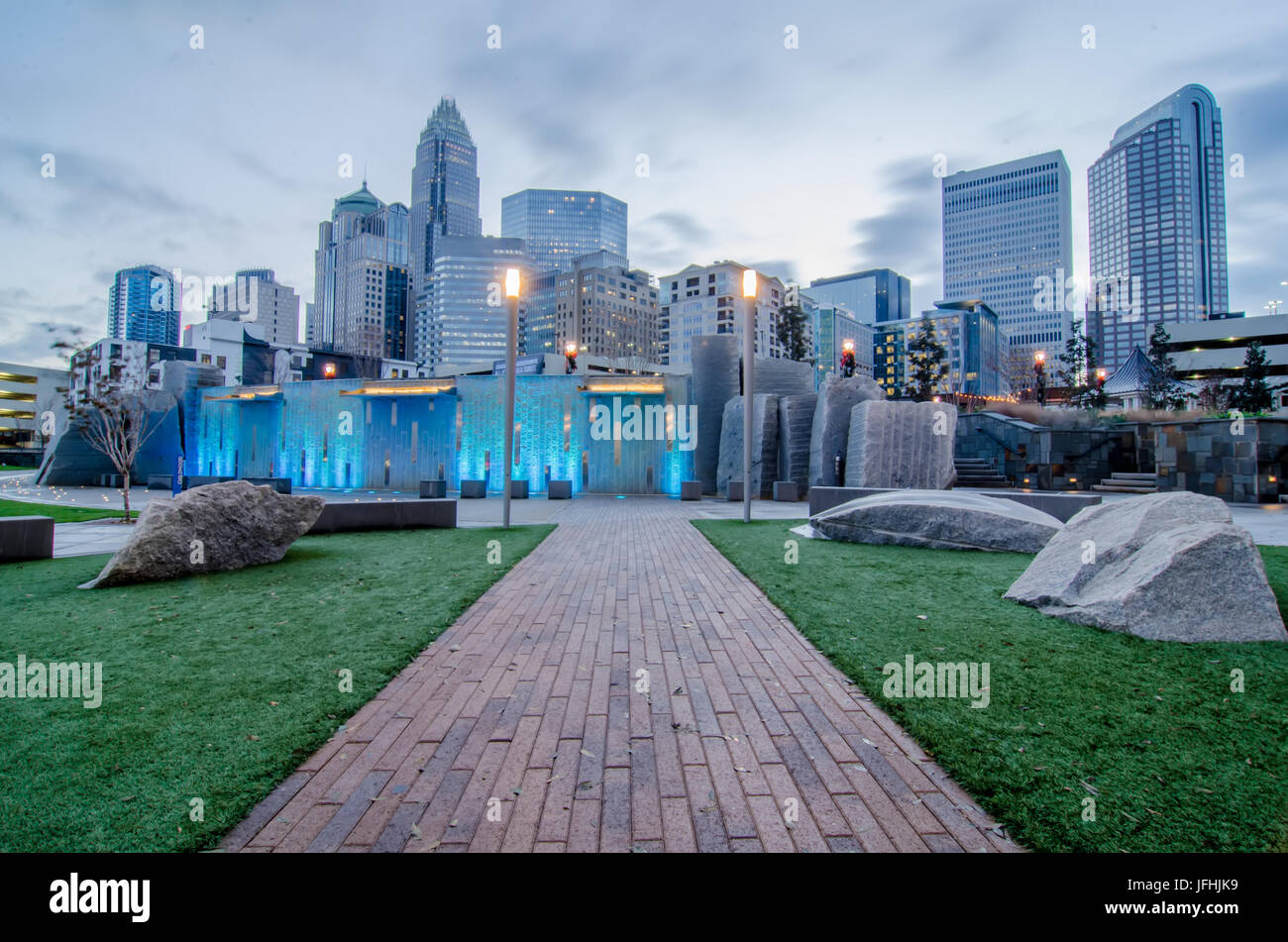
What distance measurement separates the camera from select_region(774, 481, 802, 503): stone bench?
19672mm

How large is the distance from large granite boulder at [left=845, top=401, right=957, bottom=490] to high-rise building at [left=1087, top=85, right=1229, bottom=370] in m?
162

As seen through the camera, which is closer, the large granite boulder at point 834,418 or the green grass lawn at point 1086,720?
the green grass lawn at point 1086,720

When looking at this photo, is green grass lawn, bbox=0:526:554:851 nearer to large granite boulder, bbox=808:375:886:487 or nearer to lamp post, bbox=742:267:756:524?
lamp post, bbox=742:267:756:524

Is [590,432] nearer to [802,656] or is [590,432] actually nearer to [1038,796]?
[802,656]

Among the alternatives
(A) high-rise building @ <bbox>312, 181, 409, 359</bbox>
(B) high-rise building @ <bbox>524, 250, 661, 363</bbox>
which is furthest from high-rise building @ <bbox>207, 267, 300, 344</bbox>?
(B) high-rise building @ <bbox>524, 250, 661, 363</bbox>

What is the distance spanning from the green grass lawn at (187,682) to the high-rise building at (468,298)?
412 feet

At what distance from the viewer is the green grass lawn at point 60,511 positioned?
13.8m

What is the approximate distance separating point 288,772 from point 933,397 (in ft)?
126

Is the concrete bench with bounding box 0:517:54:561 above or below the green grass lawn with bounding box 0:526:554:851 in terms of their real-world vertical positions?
above

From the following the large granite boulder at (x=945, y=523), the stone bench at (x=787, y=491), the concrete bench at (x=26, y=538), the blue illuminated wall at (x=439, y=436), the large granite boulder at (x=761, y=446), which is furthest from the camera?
the blue illuminated wall at (x=439, y=436)

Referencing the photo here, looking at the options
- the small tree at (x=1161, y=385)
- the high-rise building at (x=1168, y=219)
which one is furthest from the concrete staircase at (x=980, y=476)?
the high-rise building at (x=1168, y=219)

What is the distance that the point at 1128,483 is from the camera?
19531 millimetres

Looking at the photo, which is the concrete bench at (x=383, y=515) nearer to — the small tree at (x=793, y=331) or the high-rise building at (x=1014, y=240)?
the small tree at (x=793, y=331)
